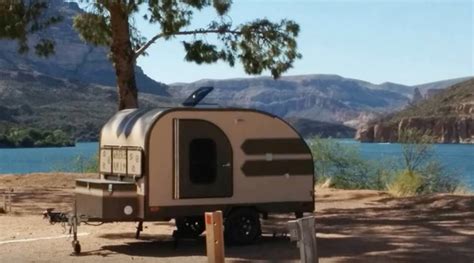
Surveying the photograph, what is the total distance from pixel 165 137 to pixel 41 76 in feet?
264

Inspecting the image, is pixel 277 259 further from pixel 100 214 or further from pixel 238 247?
pixel 100 214

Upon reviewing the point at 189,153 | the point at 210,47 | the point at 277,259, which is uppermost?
the point at 210,47

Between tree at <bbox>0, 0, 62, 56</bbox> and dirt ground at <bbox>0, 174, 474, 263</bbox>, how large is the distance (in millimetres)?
3984

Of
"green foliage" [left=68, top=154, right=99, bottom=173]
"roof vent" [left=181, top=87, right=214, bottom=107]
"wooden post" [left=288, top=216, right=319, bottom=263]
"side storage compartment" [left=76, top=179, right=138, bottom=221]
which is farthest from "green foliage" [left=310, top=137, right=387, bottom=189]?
"wooden post" [left=288, top=216, right=319, bottom=263]

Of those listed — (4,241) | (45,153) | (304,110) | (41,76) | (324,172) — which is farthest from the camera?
(304,110)

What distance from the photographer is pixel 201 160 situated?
45.5 feet

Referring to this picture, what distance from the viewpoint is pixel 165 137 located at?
13.4 meters

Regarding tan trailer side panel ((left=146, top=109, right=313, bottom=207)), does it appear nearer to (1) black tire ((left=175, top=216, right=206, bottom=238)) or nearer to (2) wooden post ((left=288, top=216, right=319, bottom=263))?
(1) black tire ((left=175, top=216, right=206, bottom=238))

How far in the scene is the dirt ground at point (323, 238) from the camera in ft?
42.0

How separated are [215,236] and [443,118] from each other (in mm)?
68715

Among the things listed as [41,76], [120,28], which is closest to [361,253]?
[120,28]

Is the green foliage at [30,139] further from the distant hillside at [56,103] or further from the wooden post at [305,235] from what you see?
the wooden post at [305,235]

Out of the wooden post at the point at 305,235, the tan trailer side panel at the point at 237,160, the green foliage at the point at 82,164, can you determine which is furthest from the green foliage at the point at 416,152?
the wooden post at the point at 305,235

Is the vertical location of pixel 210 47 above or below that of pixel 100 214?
above
